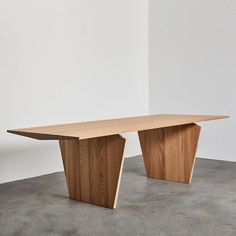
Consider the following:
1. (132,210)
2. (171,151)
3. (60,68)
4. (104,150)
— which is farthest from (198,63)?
(132,210)

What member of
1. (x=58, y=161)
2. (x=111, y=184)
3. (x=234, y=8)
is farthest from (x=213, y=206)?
(x=234, y=8)

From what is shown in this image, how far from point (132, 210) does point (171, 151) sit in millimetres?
934

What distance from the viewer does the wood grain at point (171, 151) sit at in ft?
10.1

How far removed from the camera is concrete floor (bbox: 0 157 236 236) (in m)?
2.04

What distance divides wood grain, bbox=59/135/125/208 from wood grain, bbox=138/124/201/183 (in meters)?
0.85

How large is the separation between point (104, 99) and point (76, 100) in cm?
41

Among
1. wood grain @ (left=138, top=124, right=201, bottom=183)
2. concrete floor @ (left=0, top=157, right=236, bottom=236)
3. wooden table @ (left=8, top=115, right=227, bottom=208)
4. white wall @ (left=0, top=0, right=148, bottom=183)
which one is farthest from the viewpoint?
white wall @ (left=0, top=0, right=148, bottom=183)

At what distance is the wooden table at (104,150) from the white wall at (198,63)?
43.0 inches

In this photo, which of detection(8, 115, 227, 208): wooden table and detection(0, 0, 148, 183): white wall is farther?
detection(0, 0, 148, 183): white wall

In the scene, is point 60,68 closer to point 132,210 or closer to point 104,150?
point 104,150

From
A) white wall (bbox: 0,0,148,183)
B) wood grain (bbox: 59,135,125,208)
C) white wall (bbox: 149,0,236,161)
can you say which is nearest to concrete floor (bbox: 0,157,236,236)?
wood grain (bbox: 59,135,125,208)

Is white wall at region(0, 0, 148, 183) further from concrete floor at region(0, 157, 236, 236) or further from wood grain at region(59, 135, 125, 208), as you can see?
wood grain at region(59, 135, 125, 208)

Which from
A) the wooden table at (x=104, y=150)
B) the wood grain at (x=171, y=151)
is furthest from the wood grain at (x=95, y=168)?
the wood grain at (x=171, y=151)

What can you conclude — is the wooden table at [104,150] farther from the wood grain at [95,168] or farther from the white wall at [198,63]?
the white wall at [198,63]
